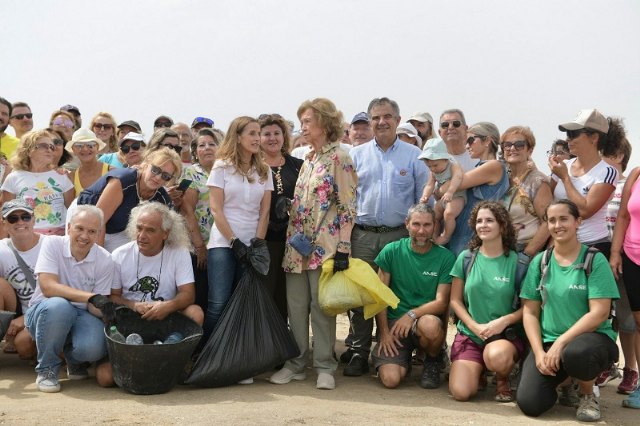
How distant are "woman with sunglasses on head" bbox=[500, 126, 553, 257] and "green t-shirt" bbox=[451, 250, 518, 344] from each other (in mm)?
329

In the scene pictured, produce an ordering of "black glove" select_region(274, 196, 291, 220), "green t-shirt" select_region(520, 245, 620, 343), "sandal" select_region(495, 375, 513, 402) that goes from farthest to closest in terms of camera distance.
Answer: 1. "black glove" select_region(274, 196, 291, 220)
2. "sandal" select_region(495, 375, 513, 402)
3. "green t-shirt" select_region(520, 245, 620, 343)

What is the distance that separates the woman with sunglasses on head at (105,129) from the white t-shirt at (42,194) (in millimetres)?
1854

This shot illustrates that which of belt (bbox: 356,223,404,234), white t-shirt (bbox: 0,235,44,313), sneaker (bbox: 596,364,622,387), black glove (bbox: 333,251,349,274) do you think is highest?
belt (bbox: 356,223,404,234)

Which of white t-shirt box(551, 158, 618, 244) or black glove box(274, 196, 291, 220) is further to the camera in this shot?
black glove box(274, 196, 291, 220)

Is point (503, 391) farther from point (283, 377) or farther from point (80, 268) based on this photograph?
point (80, 268)

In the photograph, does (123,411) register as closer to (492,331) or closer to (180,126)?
(492,331)

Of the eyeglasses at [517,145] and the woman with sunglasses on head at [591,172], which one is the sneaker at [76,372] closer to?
the eyeglasses at [517,145]

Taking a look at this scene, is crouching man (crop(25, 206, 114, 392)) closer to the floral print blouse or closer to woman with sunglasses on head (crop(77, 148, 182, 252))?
woman with sunglasses on head (crop(77, 148, 182, 252))

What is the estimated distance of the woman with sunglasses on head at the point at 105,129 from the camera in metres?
8.43

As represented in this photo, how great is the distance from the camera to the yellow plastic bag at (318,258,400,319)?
5.76 meters

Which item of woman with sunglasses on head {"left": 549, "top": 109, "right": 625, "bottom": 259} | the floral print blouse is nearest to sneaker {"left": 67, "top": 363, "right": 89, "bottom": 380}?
the floral print blouse

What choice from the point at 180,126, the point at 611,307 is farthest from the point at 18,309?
the point at 611,307

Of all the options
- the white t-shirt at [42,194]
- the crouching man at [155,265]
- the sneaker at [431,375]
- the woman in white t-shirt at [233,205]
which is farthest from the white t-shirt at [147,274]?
the sneaker at [431,375]

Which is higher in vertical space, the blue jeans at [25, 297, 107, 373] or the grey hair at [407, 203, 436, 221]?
the grey hair at [407, 203, 436, 221]
